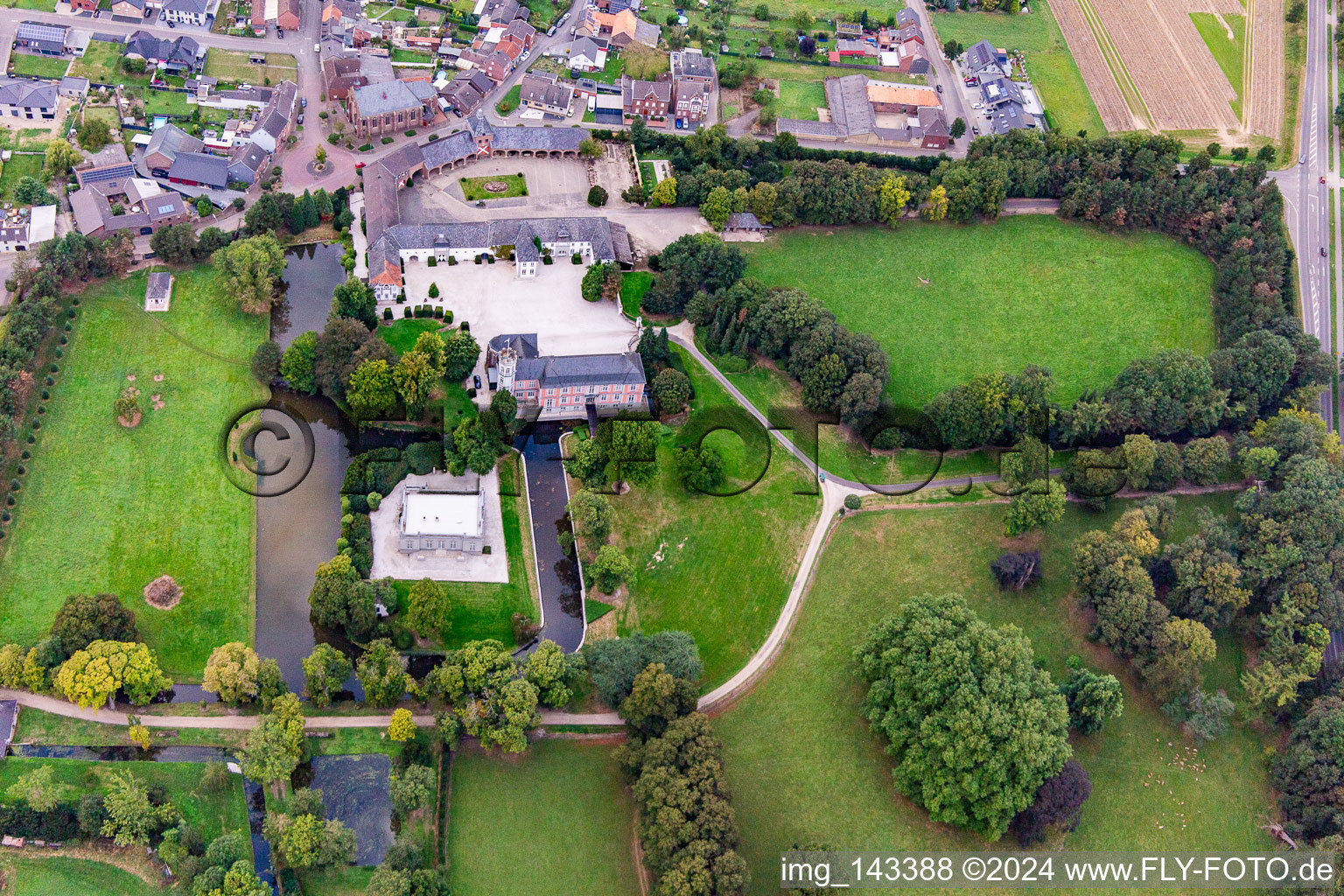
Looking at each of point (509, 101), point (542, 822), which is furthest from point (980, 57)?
point (542, 822)

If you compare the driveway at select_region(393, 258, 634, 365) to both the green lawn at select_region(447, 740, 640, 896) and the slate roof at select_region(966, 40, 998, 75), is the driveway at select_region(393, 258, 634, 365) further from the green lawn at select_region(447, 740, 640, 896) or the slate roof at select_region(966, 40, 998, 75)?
the slate roof at select_region(966, 40, 998, 75)

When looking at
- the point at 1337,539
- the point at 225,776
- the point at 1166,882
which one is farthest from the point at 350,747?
the point at 1337,539

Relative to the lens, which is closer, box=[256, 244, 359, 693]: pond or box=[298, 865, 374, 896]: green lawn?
box=[298, 865, 374, 896]: green lawn

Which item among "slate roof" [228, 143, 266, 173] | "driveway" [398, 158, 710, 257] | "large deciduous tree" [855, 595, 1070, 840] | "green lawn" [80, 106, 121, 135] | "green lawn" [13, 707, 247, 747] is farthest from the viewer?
"green lawn" [80, 106, 121, 135]

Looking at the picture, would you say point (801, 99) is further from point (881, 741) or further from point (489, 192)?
point (881, 741)

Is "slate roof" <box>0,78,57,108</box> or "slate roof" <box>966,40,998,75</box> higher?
"slate roof" <box>966,40,998,75</box>

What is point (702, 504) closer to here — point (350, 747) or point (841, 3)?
point (350, 747)

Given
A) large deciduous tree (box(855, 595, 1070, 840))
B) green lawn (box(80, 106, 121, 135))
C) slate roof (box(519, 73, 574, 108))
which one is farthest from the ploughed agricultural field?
green lawn (box(80, 106, 121, 135))
